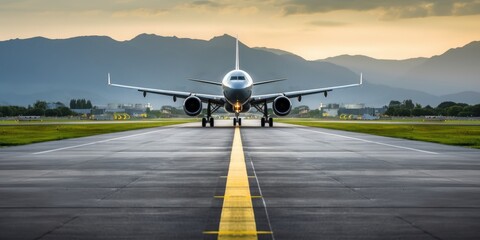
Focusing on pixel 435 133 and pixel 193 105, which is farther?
pixel 193 105

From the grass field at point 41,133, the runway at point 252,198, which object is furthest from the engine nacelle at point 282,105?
the runway at point 252,198

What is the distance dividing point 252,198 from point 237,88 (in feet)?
148

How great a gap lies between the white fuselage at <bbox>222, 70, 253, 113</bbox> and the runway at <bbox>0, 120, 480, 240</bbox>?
3553 cm

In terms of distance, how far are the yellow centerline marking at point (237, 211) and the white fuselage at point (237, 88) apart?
40676 millimetres

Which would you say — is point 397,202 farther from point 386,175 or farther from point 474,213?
point 386,175

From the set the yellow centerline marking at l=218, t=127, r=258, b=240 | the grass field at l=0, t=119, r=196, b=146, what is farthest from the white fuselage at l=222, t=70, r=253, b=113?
the yellow centerline marking at l=218, t=127, r=258, b=240

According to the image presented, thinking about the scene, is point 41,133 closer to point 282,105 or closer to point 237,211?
point 282,105

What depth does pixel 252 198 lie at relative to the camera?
1212cm

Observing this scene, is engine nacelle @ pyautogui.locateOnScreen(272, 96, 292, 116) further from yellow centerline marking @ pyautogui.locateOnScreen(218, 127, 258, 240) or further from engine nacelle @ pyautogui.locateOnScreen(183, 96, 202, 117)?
yellow centerline marking @ pyautogui.locateOnScreen(218, 127, 258, 240)

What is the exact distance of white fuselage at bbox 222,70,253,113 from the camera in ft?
187

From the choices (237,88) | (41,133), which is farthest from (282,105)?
(41,133)

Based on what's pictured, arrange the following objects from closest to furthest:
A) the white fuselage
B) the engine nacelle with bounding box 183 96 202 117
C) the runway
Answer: the runway < the white fuselage < the engine nacelle with bounding box 183 96 202 117

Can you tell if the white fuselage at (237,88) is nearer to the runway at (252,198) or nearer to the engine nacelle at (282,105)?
the engine nacelle at (282,105)

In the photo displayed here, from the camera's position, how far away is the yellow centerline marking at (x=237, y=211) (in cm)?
860
